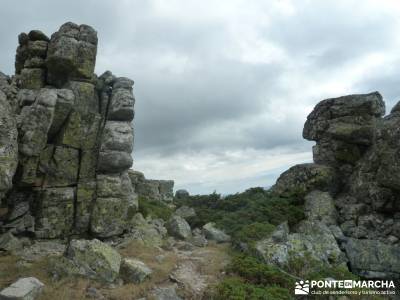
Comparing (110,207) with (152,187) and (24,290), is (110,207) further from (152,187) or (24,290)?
(152,187)

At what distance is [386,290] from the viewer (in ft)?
57.3

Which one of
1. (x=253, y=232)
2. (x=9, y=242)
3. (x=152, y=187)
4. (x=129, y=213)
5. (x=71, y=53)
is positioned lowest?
(x=9, y=242)

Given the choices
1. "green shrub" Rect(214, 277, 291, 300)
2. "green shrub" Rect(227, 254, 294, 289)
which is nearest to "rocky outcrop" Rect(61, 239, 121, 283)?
"green shrub" Rect(214, 277, 291, 300)

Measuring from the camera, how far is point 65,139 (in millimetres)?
21078

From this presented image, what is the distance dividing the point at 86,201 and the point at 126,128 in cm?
550

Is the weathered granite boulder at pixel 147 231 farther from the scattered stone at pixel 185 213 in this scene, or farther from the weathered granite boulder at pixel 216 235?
the scattered stone at pixel 185 213

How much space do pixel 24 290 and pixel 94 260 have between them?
10.7 ft

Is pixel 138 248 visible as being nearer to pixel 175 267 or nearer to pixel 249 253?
pixel 175 267

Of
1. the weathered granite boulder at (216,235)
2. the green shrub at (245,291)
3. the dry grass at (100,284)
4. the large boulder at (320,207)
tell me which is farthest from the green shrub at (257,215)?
the green shrub at (245,291)

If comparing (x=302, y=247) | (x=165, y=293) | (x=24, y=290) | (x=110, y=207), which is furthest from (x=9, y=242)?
(x=302, y=247)

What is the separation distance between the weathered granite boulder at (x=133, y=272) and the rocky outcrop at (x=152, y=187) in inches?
765

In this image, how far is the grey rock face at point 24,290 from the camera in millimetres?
12109

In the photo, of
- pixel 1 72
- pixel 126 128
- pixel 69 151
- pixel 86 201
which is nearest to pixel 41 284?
pixel 86 201

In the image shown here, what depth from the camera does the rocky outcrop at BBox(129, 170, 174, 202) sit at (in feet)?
123
